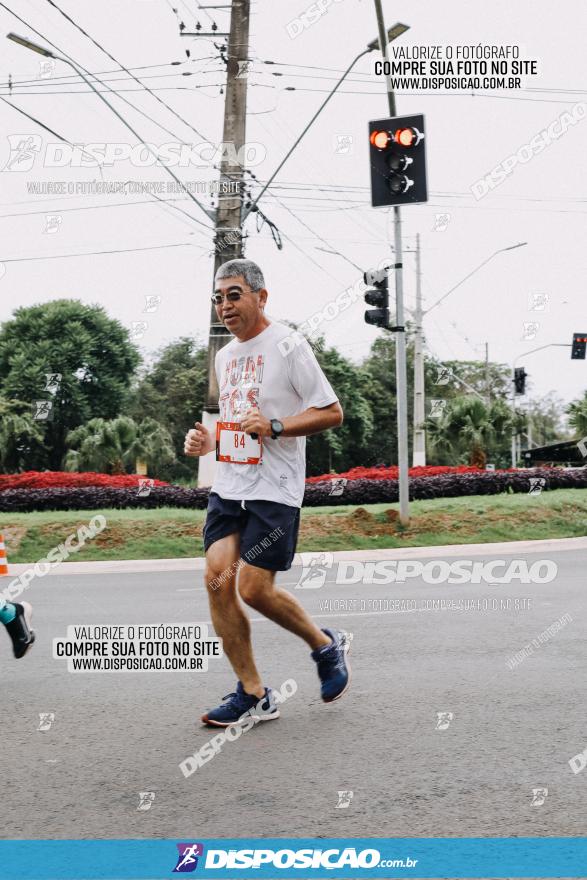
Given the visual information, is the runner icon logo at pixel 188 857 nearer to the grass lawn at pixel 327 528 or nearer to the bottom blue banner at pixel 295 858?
the bottom blue banner at pixel 295 858

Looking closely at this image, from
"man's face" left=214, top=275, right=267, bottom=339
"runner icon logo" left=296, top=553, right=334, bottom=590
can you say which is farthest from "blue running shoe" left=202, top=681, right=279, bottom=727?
"runner icon logo" left=296, top=553, right=334, bottom=590

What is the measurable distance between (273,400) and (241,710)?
1296 mm

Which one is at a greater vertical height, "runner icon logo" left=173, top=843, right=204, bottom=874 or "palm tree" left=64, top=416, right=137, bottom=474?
"palm tree" left=64, top=416, right=137, bottom=474

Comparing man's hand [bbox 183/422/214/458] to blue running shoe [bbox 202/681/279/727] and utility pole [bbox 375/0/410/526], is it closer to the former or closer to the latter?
blue running shoe [bbox 202/681/279/727]

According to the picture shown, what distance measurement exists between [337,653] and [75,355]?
153 ft

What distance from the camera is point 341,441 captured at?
184ft

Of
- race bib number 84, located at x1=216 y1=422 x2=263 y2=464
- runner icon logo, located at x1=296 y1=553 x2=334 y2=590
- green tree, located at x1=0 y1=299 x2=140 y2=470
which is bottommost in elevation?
runner icon logo, located at x1=296 y1=553 x2=334 y2=590

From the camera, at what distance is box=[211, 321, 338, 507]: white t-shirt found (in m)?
4.58

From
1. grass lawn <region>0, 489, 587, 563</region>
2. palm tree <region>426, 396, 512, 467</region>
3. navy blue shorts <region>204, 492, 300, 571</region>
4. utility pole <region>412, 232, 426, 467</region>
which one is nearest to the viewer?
navy blue shorts <region>204, 492, 300, 571</region>

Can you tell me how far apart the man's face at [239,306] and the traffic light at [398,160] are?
8050 mm

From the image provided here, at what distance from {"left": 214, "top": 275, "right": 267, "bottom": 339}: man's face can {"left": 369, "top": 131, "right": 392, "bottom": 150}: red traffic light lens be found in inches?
320

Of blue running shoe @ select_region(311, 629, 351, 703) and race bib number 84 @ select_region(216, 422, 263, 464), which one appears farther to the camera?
blue running shoe @ select_region(311, 629, 351, 703)

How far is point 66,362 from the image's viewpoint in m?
50.0

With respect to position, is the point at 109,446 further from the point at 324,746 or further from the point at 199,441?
the point at 324,746
